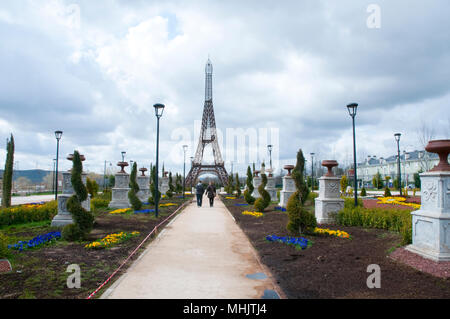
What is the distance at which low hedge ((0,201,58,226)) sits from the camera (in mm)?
9875

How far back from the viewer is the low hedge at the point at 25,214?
32.4ft

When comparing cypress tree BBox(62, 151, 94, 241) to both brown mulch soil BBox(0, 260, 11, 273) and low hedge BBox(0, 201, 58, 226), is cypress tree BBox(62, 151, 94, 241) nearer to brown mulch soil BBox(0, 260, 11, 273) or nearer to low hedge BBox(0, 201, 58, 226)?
brown mulch soil BBox(0, 260, 11, 273)

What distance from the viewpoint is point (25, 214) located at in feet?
33.9

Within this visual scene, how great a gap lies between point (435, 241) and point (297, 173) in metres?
3.85

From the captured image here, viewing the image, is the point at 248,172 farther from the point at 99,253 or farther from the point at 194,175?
the point at 194,175

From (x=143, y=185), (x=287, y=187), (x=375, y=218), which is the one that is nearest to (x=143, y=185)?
(x=143, y=185)

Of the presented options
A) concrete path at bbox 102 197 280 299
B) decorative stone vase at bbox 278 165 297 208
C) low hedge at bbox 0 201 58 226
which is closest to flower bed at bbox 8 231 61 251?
concrete path at bbox 102 197 280 299

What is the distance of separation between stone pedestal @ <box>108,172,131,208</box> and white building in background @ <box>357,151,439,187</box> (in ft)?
119

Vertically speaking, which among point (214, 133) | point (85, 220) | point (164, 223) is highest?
point (214, 133)

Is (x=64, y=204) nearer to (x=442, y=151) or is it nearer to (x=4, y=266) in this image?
(x=4, y=266)

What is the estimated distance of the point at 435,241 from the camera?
4.50m

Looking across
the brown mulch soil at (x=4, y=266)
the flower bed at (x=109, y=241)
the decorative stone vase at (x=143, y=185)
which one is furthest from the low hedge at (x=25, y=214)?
the decorative stone vase at (x=143, y=185)
